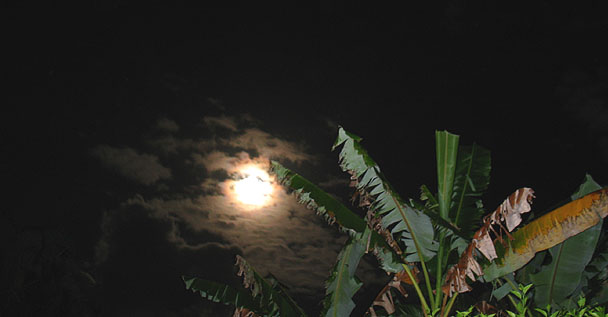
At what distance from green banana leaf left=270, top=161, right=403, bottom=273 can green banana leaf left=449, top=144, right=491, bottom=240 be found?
0.85 meters

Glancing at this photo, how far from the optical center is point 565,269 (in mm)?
4621

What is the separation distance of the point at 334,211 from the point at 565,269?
259 centimetres

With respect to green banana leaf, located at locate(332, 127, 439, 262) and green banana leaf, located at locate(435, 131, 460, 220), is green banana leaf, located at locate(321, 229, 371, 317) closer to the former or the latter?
green banana leaf, located at locate(332, 127, 439, 262)

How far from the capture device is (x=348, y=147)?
4566 mm

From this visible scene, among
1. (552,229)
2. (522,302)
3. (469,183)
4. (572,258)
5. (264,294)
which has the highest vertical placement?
(469,183)

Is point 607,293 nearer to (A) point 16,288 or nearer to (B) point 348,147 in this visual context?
(B) point 348,147

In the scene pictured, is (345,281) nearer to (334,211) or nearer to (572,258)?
(334,211)

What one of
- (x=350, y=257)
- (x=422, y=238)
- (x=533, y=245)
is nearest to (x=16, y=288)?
(x=350, y=257)

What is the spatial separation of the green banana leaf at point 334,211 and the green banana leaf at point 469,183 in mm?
846

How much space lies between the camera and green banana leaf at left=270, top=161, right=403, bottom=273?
4398 mm

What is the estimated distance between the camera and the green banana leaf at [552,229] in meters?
3.06

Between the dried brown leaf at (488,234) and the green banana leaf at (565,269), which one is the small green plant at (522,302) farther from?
the green banana leaf at (565,269)

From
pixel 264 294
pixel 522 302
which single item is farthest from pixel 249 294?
pixel 522 302

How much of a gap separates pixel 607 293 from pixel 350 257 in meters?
3.52
